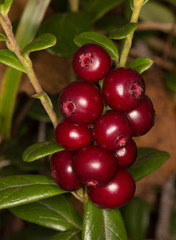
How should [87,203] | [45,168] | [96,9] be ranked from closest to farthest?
[87,203]
[45,168]
[96,9]

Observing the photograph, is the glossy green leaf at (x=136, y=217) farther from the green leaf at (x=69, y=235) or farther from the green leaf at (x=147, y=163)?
the green leaf at (x=69, y=235)

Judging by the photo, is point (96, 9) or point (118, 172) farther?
point (96, 9)

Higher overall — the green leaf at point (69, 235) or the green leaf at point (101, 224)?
the green leaf at point (101, 224)

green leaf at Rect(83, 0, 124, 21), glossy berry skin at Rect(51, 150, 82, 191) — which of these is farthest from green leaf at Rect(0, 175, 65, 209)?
green leaf at Rect(83, 0, 124, 21)

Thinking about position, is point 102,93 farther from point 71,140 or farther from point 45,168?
point 45,168

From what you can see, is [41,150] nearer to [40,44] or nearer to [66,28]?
[40,44]

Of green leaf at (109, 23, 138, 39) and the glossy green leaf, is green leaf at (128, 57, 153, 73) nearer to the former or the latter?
green leaf at (109, 23, 138, 39)

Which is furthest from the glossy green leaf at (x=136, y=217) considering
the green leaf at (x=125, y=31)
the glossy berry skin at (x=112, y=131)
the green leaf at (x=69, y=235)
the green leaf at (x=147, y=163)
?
the green leaf at (x=125, y=31)

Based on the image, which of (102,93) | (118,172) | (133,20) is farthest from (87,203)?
(133,20)
